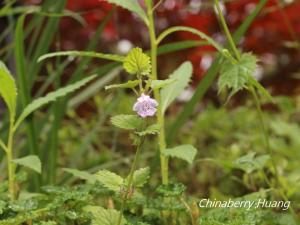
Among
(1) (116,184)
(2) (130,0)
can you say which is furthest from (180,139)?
(1) (116,184)

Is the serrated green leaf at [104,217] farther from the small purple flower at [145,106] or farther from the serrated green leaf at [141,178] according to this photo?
the small purple flower at [145,106]

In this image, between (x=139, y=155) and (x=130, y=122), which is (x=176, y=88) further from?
(x=130, y=122)

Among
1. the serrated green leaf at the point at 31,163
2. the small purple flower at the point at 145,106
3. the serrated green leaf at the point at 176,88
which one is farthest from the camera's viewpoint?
the serrated green leaf at the point at 176,88

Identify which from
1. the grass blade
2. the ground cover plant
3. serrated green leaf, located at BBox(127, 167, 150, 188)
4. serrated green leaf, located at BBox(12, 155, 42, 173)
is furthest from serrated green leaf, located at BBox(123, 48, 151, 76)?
the grass blade

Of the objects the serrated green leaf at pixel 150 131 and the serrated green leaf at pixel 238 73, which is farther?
the serrated green leaf at pixel 238 73

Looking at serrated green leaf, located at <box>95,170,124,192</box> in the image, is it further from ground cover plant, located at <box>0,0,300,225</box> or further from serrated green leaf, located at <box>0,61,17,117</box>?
serrated green leaf, located at <box>0,61,17,117</box>

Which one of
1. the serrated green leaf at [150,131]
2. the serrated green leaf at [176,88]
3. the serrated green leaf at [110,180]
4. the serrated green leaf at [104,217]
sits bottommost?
the serrated green leaf at [104,217]

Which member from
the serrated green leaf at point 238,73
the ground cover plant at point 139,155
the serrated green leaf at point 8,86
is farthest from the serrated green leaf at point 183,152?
the serrated green leaf at point 8,86
